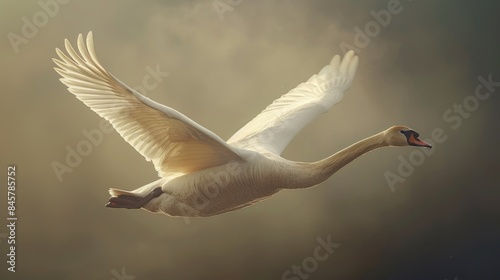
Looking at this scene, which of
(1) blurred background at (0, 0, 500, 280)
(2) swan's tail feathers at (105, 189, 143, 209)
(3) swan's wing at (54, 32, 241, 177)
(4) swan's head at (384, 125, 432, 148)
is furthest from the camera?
(1) blurred background at (0, 0, 500, 280)

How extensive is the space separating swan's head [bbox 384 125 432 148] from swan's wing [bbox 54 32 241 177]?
588mm

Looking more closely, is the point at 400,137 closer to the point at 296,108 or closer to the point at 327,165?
the point at 327,165

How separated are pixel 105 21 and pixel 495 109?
1892 millimetres

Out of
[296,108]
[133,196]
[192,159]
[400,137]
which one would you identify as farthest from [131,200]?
[400,137]

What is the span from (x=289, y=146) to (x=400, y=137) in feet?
2.19

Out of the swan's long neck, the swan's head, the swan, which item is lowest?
the swan's head

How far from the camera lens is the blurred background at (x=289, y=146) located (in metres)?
3.06

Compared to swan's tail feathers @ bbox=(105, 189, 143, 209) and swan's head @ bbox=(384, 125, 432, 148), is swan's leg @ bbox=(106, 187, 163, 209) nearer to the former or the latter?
swan's tail feathers @ bbox=(105, 189, 143, 209)

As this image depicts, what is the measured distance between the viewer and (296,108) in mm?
3037

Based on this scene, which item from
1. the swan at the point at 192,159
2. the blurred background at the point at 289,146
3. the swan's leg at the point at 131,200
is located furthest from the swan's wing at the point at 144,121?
the blurred background at the point at 289,146

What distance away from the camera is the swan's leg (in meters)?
2.57

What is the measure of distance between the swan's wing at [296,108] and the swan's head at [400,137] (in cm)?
39

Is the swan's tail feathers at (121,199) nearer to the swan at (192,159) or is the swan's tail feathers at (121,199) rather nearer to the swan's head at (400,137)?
the swan at (192,159)

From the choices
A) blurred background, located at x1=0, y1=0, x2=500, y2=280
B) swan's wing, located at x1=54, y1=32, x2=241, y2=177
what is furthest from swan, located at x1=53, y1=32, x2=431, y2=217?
blurred background, located at x1=0, y1=0, x2=500, y2=280
